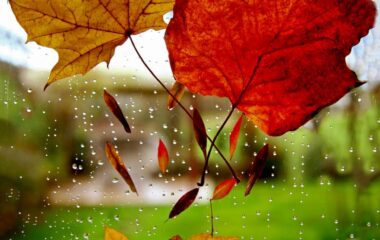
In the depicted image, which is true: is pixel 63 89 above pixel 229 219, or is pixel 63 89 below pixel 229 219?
above

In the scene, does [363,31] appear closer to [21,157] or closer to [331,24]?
[331,24]

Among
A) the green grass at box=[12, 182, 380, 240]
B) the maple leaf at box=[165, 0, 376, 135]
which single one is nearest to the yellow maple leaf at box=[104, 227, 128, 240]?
the green grass at box=[12, 182, 380, 240]

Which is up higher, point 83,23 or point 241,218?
point 83,23

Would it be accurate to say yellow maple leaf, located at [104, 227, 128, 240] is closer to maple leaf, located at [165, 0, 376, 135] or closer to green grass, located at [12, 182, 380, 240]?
green grass, located at [12, 182, 380, 240]

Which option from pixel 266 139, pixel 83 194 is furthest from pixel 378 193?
pixel 83 194

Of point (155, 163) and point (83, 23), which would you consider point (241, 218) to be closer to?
point (155, 163)

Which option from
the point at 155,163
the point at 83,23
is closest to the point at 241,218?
the point at 155,163
